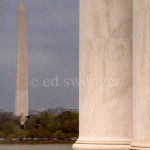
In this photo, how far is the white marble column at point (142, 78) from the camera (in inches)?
4414

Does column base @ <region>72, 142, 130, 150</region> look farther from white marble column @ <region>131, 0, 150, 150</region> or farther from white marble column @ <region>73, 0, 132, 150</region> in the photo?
white marble column @ <region>131, 0, 150, 150</region>

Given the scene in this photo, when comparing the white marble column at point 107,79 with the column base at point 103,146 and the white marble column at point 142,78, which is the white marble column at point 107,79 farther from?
the white marble column at point 142,78

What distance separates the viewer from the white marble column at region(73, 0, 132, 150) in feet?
425

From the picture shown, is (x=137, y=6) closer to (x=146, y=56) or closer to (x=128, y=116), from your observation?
(x=146, y=56)

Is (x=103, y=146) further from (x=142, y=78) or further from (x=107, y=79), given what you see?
(x=142, y=78)

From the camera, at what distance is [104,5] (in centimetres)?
13400

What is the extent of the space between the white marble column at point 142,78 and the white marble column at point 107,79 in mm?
13833

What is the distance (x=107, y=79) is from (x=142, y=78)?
1805cm

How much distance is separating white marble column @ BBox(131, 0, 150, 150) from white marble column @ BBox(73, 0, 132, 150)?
45.4 feet

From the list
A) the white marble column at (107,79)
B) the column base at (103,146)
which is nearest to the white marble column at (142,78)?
the column base at (103,146)

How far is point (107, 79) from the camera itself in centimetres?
13100

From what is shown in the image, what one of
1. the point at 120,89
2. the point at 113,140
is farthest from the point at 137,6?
the point at 113,140

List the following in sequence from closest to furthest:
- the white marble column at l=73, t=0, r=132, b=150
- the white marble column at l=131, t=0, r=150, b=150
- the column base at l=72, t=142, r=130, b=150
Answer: the white marble column at l=131, t=0, r=150, b=150 → the column base at l=72, t=142, r=130, b=150 → the white marble column at l=73, t=0, r=132, b=150

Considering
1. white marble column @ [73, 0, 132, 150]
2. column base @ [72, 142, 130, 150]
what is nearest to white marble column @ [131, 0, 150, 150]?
column base @ [72, 142, 130, 150]
